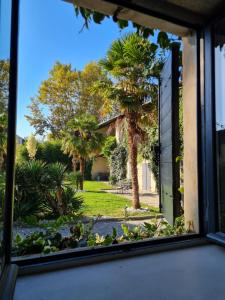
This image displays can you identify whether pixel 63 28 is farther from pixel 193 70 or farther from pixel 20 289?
pixel 20 289

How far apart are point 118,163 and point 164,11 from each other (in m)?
9.75

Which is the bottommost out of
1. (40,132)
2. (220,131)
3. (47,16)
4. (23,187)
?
(23,187)

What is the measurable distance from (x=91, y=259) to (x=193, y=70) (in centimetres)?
147

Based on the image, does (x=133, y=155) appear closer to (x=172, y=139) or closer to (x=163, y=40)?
(x=172, y=139)

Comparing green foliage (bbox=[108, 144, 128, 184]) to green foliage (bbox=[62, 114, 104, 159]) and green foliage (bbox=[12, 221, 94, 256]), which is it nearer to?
green foliage (bbox=[62, 114, 104, 159])

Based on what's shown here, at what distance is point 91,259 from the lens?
1.50 meters

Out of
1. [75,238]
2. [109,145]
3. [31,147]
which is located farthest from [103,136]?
[75,238]

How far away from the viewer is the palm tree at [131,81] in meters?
5.64

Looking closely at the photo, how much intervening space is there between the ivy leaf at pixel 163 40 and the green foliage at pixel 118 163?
28.2ft

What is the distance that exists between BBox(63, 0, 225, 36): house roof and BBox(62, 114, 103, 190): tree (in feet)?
30.3

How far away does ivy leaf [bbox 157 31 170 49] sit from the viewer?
2.31 meters

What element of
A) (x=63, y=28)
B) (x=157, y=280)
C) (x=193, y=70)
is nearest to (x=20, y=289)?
(x=157, y=280)

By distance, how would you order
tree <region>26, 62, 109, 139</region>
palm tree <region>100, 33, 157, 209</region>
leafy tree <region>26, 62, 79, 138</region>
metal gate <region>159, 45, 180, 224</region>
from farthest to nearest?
leafy tree <region>26, 62, 79, 138</region>, tree <region>26, 62, 109, 139</region>, palm tree <region>100, 33, 157, 209</region>, metal gate <region>159, 45, 180, 224</region>

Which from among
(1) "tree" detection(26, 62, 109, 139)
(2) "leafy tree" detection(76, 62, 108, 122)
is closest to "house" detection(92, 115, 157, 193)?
(1) "tree" detection(26, 62, 109, 139)
